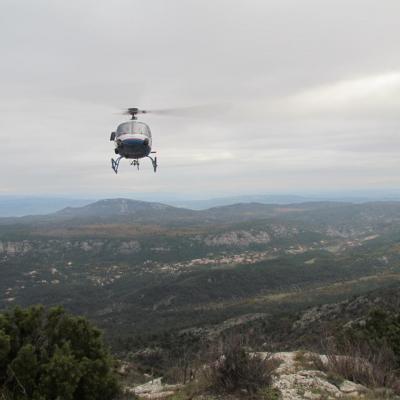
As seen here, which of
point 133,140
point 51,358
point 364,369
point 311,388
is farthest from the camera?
point 133,140

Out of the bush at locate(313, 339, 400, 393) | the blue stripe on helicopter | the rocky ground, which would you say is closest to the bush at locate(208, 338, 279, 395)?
the rocky ground

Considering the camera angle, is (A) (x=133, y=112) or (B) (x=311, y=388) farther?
(A) (x=133, y=112)

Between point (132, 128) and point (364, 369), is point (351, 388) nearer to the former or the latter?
point (364, 369)

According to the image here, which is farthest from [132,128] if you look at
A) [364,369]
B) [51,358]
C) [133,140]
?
[364,369]

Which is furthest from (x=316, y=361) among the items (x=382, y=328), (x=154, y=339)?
(x=154, y=339)

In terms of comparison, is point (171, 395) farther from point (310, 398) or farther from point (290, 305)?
point (290, 305)

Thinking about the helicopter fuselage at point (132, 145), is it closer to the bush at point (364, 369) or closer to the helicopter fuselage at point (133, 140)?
the helicopter fuselage at point (133, 140)
